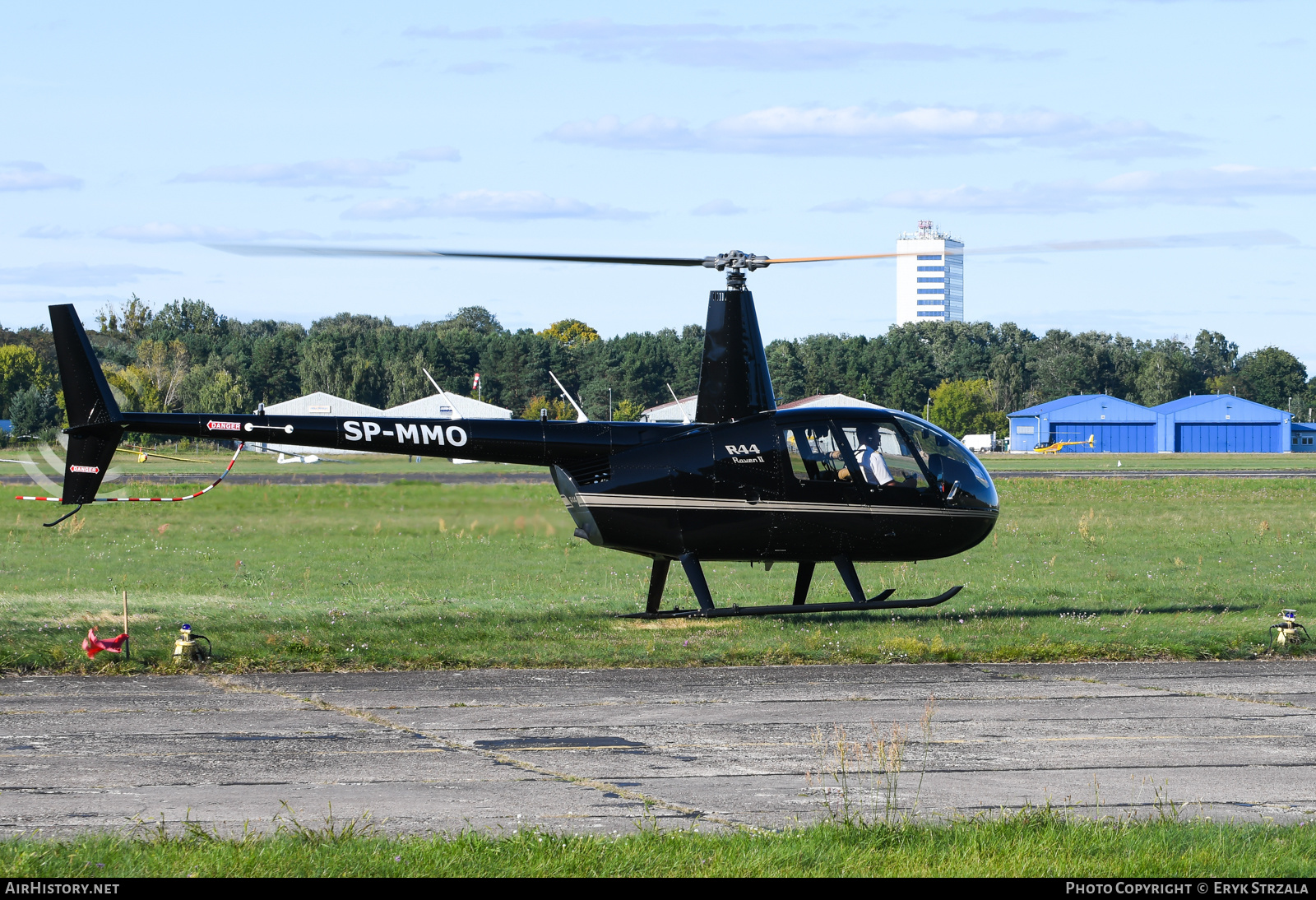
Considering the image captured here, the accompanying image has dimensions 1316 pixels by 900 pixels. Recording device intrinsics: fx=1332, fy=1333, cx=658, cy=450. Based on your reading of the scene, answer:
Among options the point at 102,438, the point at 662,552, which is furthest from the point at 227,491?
the point at 662,552

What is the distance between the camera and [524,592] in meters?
24.4

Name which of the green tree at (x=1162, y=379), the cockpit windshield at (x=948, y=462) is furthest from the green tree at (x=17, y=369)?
the green tree at (x=1162, y=379)

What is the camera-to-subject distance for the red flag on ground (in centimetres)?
1598

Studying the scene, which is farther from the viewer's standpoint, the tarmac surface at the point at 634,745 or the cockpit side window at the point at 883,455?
the cockpit side window at the point at 883,455

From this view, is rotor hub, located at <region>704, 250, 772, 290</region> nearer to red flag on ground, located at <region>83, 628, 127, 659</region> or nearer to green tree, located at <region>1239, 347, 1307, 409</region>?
red flag on ground, located at <region>83, 628, 127, 659</region>

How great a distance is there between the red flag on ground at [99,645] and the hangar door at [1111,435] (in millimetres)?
138163

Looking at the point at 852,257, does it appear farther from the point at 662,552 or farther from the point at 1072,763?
the point at 1072,763

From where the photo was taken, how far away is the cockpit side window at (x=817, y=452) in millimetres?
18000

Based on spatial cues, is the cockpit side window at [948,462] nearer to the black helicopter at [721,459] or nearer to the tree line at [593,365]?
the black helicopter at [721,459]

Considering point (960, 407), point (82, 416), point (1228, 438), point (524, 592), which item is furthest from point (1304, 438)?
point (82, 416)

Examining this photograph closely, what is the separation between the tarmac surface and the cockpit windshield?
2976mm

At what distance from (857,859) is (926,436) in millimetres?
10879

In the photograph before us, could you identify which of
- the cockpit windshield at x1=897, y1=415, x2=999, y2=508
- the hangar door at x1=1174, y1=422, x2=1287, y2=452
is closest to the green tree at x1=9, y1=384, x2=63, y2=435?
the cockpit windshield at x1=897, y1=415, x2=999, y2=508
